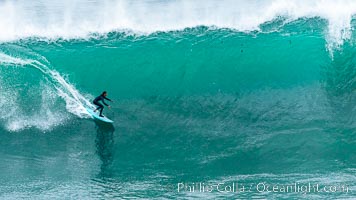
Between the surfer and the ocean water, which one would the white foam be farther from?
the surfer

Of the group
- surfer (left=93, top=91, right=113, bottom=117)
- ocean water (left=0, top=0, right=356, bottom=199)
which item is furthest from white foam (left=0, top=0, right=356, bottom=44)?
surfer (left=93, top=91, right=113, bottom=117)

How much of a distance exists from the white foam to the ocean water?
0.17 ft

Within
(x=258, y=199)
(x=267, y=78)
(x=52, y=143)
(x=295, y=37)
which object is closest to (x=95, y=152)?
(x=52, y=143)

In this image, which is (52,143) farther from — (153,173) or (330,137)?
(330,137)

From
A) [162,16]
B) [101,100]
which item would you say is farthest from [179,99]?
[162,16]

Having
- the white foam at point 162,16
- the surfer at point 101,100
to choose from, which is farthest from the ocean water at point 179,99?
the surfer at point 101,100

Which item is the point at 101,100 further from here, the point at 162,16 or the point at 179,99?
the point at 162,16

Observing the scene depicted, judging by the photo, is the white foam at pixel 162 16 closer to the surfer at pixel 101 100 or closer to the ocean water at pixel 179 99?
the ocean water at pixel 179 99

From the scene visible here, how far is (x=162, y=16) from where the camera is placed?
19.0 m

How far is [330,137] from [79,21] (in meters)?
9.97

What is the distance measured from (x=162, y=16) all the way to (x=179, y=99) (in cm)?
394

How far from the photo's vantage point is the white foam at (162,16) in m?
18.5

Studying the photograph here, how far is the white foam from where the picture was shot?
18.5m

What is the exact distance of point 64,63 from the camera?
1778cm
